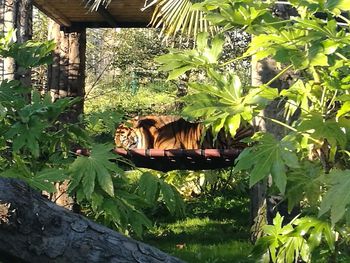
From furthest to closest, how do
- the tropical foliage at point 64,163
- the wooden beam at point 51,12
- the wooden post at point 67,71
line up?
the wooden post at point 67,71 < the wooden beam at point 51,12 < the tropical foliage at point 64,163

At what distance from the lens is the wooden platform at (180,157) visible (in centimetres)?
615

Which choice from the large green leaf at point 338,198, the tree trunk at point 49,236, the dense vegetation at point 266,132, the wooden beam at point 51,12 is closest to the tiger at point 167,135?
the wooden beam at point 51,12

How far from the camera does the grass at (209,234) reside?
229 inches

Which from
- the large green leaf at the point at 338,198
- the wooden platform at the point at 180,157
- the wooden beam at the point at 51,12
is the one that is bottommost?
the wooden platform at the point at 180,157

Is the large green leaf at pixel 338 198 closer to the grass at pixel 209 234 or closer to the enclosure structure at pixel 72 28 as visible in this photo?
the grass at pixel 209 234

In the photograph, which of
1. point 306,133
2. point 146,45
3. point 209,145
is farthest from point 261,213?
point 146,45

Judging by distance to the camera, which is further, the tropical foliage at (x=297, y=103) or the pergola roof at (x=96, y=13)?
the pergola roof at (x=96, y=13)

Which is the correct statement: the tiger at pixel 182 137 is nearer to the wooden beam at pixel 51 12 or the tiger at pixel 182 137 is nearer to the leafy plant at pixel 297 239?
the wooden beam at pixel 51 12

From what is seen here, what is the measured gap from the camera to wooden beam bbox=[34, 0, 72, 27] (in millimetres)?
7562

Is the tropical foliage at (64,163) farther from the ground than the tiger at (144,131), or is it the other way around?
the tropical foliage at (64,163)

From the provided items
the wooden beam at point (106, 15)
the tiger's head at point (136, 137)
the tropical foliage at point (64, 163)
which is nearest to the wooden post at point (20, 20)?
the tropical foliage at point (64, 163)

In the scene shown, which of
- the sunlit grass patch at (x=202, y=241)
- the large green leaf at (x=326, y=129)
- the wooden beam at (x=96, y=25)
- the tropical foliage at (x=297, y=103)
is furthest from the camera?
the wooden beam at (x=96, y=25)

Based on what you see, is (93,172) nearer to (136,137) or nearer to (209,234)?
(209,234)

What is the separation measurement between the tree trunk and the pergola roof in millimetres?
5555
